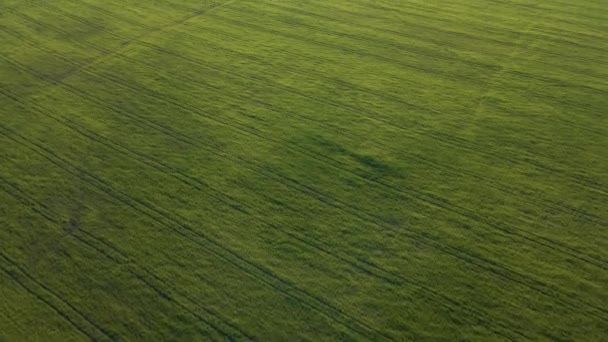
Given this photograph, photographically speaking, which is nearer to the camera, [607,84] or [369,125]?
[369,125]

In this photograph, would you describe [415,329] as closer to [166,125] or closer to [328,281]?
[328,281]

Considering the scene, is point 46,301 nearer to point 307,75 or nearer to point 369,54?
point 307,75

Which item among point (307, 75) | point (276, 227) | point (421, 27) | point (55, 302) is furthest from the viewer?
point (421, 27)

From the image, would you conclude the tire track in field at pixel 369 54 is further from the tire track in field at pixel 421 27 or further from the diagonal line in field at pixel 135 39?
the tire track in field at pixel 421 27

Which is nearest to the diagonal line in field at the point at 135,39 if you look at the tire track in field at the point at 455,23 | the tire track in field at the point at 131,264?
the tire track in field at the point at 455,23

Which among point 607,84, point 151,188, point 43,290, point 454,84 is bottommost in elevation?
point 43,290

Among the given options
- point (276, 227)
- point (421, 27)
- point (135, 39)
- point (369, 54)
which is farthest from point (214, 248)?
point (421, 27)

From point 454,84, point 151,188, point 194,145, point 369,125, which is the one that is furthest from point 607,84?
point 151,188
